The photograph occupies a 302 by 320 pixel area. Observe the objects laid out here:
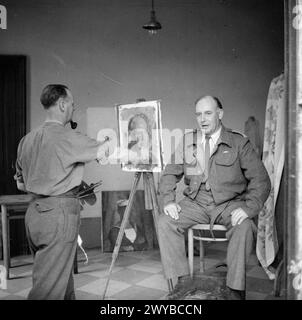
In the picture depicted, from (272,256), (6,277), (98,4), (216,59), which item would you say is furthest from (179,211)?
(98,4)

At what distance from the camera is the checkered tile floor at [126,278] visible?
3.11 metres

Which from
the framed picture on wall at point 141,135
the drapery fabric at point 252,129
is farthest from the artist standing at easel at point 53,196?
the drapery fabric at point 252,129

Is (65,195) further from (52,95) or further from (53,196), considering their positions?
(52,95)

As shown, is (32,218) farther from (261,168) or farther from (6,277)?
(261,168)

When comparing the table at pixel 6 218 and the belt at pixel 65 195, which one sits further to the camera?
the table at pixel 6 218

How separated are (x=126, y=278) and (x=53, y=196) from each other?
51.6 inches

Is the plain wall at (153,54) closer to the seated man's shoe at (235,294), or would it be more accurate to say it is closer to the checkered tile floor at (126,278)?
the checkered tile floor at (126,278)

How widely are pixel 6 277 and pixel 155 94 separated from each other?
8.00ft

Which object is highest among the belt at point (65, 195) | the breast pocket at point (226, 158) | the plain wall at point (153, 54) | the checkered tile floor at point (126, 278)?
the plain wall at point (153, 54)

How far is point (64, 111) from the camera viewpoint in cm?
263

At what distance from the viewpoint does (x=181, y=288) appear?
279 cm

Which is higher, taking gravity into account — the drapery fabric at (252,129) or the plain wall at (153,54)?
the plain wall at (153,54)

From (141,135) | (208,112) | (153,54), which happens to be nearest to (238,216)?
(208,112)

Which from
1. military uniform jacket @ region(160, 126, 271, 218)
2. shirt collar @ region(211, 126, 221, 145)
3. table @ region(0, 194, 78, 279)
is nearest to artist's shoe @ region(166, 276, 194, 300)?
military uniform jacket @ region(160, 126, 271, 218)
